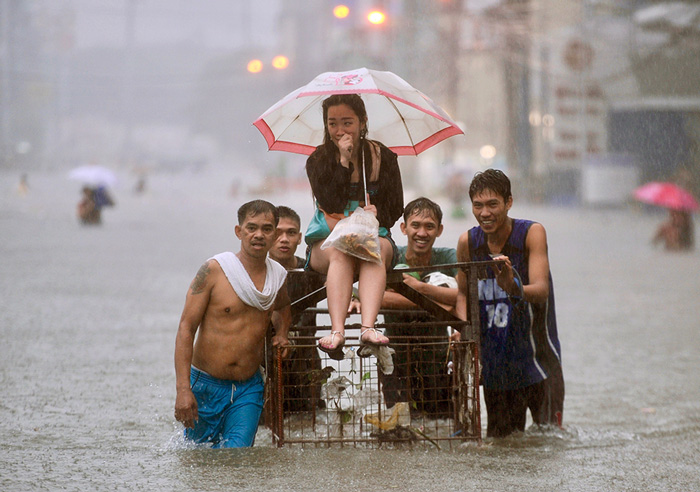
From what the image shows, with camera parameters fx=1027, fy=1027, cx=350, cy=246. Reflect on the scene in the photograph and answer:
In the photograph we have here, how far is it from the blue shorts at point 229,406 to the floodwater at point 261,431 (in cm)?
12

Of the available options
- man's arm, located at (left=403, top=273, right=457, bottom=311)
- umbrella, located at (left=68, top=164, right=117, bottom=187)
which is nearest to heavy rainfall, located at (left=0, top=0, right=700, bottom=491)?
umbrella, located at (left=68, top=164, right=117, bottom=187)

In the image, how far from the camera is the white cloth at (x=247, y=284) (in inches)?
194

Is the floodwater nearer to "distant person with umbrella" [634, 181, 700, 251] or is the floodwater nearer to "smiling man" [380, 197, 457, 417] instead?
"smiling man" [380, 197, 457, 417]

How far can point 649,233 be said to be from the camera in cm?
2528

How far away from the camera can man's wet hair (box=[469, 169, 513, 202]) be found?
5.16m

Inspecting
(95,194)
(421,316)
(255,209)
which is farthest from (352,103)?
(95,194)

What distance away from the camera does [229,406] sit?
509 cm

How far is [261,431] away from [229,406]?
3.75 feet

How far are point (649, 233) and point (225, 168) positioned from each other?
82.6 metres

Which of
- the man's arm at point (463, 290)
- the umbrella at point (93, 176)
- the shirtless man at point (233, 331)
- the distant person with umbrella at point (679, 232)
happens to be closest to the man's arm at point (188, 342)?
the shirtless man at point (233, 331)

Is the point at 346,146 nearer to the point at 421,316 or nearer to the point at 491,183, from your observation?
the point at 491,183

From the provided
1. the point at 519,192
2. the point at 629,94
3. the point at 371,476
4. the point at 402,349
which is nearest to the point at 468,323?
the point at 402,349

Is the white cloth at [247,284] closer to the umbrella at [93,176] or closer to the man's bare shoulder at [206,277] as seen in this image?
the man's bare shoulder at [206,277]

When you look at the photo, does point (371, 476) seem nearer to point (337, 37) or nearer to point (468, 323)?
point (468, 323)
